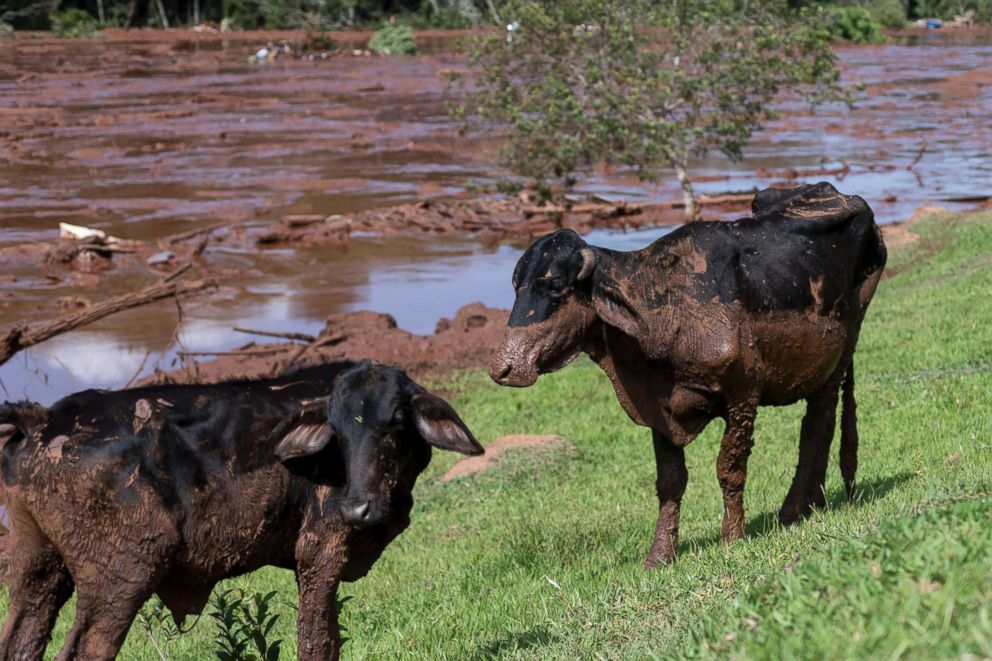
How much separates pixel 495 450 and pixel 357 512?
6.91m

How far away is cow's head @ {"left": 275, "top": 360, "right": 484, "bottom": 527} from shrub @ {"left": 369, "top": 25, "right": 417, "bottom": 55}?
6494 centimetres

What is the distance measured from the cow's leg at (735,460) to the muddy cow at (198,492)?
2179 mm

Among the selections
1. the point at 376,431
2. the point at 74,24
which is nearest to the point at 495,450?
the point at 376,431

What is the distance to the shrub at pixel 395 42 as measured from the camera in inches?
2731

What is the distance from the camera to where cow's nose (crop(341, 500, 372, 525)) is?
5602 mm

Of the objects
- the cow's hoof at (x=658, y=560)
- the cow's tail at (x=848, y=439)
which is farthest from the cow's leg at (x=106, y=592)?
the cow's tail at (x=848, y=439)

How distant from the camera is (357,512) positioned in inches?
221

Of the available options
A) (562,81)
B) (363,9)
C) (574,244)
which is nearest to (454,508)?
(574,244)

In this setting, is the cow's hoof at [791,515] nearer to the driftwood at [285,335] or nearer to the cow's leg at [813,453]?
the cow's leg at [813,453]

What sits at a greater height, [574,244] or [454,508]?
[574,244]

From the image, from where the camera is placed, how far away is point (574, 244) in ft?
23.7

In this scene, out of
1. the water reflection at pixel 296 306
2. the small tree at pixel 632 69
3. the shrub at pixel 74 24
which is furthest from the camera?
the shrub at pixel 74 24

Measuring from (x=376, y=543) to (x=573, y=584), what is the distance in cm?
192

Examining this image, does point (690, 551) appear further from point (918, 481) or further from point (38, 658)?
point (38, 658)
